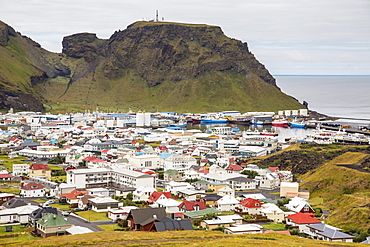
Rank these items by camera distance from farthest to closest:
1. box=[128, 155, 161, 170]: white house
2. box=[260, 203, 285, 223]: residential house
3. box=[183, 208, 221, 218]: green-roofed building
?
box=[128, 155, 161, 170]: white house, box=[260, 203, 285, 223]: residential house, box=[183, 208, 221, 218]: green-roofed building

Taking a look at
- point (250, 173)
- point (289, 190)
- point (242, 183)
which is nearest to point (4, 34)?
point (250, 173)

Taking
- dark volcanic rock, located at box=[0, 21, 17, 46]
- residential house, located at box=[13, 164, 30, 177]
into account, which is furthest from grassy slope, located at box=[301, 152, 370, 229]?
dark volcanic rock, located at box=[0, 21, 17, 46]

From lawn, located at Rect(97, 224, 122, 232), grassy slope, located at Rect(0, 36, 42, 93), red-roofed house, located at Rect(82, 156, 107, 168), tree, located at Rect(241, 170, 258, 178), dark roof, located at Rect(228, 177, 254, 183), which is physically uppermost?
grassy slope, located at Rect(0, 36, 42, 93)

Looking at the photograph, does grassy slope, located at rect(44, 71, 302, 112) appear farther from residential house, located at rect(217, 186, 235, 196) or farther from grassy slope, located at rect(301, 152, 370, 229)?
residential house, located at rect(217, 186, 235, 196)

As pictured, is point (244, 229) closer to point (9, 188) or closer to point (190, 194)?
point (190, 194)

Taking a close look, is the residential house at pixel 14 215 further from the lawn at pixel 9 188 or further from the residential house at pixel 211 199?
the residential house at pixel 211 199

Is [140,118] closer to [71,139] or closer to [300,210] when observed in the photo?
[71,139]
